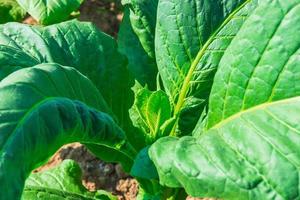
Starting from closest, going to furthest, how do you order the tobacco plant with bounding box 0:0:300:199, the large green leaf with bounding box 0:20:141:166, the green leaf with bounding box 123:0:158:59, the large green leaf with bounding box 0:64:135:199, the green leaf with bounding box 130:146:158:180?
the large green leaf with bounding box 0:64:135:199 → the tobacco plant with bounding box 0:0:300:199 → the green leaf with bounding box 130:146:158:180 → the large green leaf with bounding box 0:20:141:166 → the green leaf with bounding box 123:0:158:59

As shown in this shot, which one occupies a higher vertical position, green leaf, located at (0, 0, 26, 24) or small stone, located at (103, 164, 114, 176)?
green leaf, located at (0, 0, 26, 24)

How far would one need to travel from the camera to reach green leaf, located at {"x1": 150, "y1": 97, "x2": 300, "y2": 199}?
1.35m

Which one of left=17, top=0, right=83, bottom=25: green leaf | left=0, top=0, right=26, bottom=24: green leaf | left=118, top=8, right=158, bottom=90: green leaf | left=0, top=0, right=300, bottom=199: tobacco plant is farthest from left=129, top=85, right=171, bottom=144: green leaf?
left=0, top=0, right=26, bottom=24: green leaf

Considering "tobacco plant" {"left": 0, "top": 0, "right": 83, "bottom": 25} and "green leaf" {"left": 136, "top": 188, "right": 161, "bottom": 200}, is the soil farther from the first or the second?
"tobacco plant" {"left": 0, "top": 0, "right": 83, "bottom": 25}

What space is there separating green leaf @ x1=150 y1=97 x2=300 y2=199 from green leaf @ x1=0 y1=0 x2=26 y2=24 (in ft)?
4.81

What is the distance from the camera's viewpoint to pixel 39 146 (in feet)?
4.19

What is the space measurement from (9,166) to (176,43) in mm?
880

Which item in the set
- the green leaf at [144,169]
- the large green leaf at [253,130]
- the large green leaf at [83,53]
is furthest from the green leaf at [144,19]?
the green leaf at [144,169]

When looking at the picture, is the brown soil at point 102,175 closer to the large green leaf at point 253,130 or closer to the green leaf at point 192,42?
the green leaf at point 192,42

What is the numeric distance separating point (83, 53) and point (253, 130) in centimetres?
69

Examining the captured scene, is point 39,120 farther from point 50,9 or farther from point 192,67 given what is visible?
point 50,9

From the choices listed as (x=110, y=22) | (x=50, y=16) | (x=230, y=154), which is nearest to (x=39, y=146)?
(x=230, y=154)

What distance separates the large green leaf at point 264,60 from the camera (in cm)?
149

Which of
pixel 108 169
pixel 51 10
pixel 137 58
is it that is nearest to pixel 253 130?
pixel 137 58
